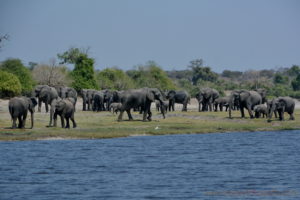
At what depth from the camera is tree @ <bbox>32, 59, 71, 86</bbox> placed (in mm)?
86500

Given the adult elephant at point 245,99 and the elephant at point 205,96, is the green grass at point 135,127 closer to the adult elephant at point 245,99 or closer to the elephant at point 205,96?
the adult elephant at point 245,99

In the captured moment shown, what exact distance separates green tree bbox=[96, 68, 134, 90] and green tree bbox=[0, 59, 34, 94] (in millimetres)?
10941

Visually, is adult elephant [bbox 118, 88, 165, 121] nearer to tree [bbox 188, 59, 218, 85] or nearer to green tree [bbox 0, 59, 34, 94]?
green tree [bbox 0, 59, 34, 94]

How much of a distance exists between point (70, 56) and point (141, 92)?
56.5 meters

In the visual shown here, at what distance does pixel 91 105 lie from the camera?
6975 cm

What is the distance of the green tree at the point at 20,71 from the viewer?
80.4 meters

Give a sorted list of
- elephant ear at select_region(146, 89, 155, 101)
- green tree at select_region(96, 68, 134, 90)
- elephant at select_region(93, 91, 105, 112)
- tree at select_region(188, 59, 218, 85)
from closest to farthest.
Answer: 1. elephant ear at select_region(146, 89, 155, 101)
2. elephant at select_region(93, 91, 105, 112)
3. green tree at select_region(96, 68, 134, 90)
4. tree at select_region(188, 59, 218, 85)

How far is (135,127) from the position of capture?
148 feet

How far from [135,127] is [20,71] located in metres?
40.4

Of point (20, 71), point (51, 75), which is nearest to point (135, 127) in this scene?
point (20, 71)

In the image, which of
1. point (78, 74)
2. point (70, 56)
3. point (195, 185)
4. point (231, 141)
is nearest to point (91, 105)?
point (78, 74)

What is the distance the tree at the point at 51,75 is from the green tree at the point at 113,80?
4.52 metres

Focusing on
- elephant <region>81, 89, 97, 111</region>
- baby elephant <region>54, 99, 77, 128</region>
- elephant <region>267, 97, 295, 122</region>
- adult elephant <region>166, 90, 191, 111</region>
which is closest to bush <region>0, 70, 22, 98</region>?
elephant <region>81, 89, 97, 111</region>

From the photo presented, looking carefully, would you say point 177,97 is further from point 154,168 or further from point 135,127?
point 154,168
